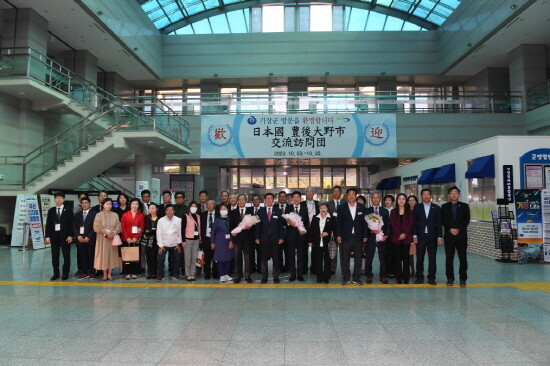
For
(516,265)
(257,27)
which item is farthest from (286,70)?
(516,265)

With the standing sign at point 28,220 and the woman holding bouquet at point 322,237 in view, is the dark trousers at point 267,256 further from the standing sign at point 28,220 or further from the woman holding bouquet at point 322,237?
the standing sign at point 28,220

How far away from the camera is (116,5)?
19.6m

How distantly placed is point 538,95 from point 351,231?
18.1m

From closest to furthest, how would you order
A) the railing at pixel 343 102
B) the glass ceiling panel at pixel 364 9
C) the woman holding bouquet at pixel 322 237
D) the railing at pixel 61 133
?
the woman holding bouquet at pixel 322 237
the railing at pixel 61 133
the railing at pixel 343 102
the glass ceiling panel at pixel 364 9

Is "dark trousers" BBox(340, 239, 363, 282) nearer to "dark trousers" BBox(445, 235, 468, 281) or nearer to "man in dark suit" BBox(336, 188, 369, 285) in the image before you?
"man in dark suit" BBox(336, 188, 369, 285)

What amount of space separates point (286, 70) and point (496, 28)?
12.4 m

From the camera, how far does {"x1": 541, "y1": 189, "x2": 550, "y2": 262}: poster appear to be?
9.21m

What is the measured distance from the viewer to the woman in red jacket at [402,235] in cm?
722

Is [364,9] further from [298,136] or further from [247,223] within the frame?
[247,223]

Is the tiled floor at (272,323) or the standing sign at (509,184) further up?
the standing sign at (509,184)

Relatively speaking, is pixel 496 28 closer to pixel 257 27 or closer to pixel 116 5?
pixel 257 27

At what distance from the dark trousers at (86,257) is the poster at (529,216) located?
32.1 feet

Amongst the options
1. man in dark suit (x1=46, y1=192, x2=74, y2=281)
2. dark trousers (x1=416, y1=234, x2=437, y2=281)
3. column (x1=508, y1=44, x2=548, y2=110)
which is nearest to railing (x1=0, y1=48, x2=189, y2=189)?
man in dark suit (x1=46, y1=192, x2=74, y2=281)

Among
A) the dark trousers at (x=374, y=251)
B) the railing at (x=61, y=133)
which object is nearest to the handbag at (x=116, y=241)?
the dark trousers at (x=374, y=251)
